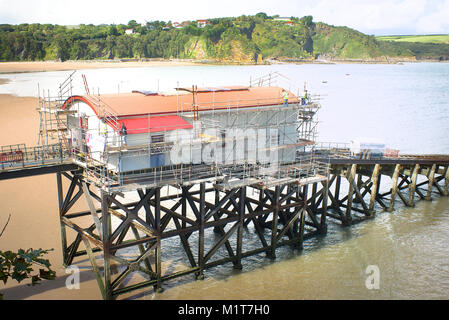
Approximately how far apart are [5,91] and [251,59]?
114 meters

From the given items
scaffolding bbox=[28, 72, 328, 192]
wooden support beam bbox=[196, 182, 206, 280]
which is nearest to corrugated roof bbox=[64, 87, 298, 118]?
scaffolding bbox=[28, 72, 328, 192]

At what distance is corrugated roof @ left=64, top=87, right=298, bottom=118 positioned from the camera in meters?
20.9

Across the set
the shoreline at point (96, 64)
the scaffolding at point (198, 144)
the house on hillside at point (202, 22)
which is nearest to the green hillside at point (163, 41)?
the shoreline at point (96, 64)

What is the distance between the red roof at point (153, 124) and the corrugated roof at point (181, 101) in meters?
0.32

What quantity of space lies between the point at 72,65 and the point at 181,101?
A: 124 meters

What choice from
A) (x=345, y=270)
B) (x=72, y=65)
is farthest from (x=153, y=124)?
(x=72, y=65)

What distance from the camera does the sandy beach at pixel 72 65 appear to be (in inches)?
4766

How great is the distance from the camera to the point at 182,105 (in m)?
22.3

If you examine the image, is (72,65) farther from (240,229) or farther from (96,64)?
(240,229)

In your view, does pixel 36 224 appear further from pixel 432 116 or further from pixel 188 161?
pixel 432 116

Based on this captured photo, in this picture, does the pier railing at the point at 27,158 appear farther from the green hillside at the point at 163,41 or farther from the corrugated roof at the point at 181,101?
the green hillside at the point at 163,41

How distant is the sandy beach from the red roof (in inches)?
4261

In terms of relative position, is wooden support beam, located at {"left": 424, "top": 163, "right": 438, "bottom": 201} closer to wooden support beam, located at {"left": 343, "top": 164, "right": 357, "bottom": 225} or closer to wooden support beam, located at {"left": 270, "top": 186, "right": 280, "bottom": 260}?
wooden support beam, located at {"left": 343, "top": 164, "right": 357, "bottom": 225}

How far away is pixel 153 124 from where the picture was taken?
67.6 feet
